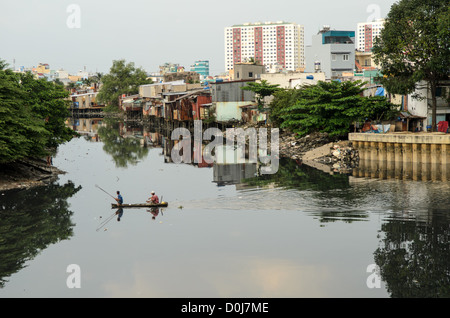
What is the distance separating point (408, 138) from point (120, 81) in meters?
83.1

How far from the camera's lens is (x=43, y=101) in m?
37.7

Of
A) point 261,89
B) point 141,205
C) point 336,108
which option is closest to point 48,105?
point 141,205

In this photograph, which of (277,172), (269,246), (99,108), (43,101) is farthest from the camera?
(99,108)

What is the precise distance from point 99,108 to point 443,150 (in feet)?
350

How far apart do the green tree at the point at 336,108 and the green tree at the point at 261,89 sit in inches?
404

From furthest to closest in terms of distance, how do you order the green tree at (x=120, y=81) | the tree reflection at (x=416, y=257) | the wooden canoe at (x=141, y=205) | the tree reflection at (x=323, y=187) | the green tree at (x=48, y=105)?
1. the green tree at (x=120, y=81)
2. the green tree at (x=48, y=105)
3. the wooden canoe at (x=141, y=205)
4. the tree reflection at (x=323, y=187)
5. the tree reflection at (x=416, y=257)

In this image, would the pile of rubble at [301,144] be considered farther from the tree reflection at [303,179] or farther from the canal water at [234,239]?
A: the canal water at [234,239]

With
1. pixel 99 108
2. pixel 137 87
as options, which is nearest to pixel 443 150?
pixel 137 87

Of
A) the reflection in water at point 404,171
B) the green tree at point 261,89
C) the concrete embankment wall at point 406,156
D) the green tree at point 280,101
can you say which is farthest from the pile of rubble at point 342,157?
the green tree at point 261,89

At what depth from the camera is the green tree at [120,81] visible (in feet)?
355

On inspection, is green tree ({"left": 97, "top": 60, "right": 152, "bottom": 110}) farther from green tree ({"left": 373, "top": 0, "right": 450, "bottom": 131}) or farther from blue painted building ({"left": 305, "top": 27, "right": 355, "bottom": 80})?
green tree ({"left": 373, "top": 0, "right": 450, "bottom": 131})

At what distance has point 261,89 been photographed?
54125mm
